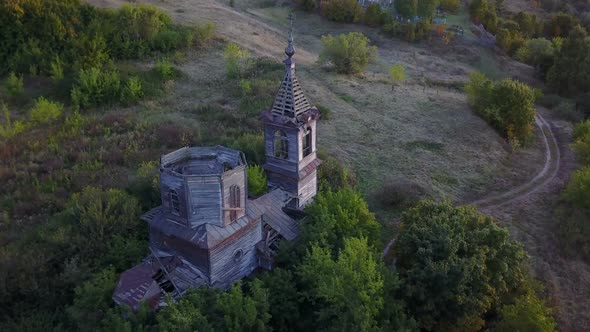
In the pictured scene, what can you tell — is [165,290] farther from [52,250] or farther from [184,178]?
[52,250]

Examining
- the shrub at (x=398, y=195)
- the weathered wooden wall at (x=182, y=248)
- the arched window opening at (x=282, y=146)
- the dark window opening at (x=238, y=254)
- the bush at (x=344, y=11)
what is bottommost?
the shrub at (x=398, y=195)

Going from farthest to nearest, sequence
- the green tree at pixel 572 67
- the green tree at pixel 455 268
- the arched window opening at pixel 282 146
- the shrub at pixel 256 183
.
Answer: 1. the green tree at pixel 572 67
2. the shrub at pixel 256 183
3. the arched window opening at pixel 282 146
4. the green tree at pixel 455 268

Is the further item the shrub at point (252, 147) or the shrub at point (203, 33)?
the shrub at point (203, 33)

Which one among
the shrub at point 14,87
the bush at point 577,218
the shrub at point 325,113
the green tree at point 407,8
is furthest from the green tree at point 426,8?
the shrub at point 14,87

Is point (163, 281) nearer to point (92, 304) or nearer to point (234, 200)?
point (92, 304)

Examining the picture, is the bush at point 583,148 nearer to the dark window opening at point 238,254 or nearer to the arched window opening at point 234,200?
the dark window opening at point 238,254

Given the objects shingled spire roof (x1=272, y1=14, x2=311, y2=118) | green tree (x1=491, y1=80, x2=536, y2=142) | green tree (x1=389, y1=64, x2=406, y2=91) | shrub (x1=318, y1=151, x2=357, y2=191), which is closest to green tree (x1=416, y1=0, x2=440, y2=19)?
green tree (x1=389, y1=64, x2=406, y2=91)
